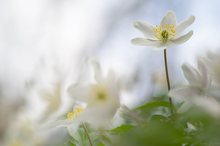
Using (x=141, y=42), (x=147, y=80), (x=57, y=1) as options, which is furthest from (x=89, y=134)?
(x=57, y=1)

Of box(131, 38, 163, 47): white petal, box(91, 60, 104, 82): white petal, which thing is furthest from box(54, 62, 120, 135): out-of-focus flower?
box(131, 38, 163, 47): white petal

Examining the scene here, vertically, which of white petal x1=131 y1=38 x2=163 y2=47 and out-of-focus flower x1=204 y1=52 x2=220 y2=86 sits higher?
white petal x1=131 y1=38 x2=163 y2=47

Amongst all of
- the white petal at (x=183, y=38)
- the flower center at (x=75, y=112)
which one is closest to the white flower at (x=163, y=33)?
the white petal at (x=183, y=38)

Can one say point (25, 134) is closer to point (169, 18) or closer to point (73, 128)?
point (73, 128)

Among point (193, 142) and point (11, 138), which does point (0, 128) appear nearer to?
point (11, 138)

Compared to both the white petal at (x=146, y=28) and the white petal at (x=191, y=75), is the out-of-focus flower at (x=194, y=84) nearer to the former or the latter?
the white petal at (x=191, y=75)

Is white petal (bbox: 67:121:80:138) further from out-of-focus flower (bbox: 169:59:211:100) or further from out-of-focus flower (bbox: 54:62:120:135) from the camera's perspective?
out-of-focus flower (bbox: 169:59:211:100)

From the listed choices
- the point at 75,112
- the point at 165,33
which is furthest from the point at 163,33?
the point at 75,112
